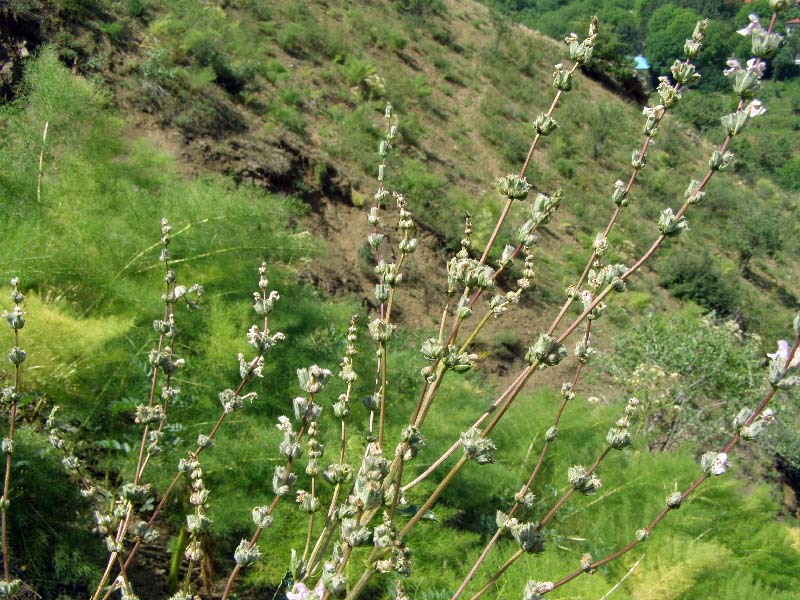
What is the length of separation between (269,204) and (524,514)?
271 centimetres

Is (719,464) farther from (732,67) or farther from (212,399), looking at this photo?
(212,399)

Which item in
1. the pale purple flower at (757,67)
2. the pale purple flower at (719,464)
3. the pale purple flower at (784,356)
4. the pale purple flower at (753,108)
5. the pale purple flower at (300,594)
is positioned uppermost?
the pale purple flower at (757,67)

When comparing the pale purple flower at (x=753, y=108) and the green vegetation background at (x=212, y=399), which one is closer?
the pale purple flower at (x=753, y=108)

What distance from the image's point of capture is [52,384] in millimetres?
2766

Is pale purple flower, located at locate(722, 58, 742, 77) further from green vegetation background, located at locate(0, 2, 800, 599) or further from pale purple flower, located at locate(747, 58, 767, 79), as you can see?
green vegetation background, located at locate(0, 2, 800, 599)

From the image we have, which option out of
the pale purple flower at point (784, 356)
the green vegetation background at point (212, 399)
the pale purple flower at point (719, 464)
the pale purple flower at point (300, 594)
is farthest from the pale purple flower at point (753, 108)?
the green vegetation background at point (212, 399)

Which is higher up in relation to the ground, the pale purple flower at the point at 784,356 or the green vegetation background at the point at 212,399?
the pale purple flower at the point at 784,356

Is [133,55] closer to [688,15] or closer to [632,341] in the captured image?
[632,341]

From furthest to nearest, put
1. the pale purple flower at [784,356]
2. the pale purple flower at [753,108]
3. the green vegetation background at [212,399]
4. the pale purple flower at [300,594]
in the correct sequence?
the green vegetation background at [212,399] < the pale purple flower at [753,108] < the pale purple flower at [784,356] < the pale purple flower at [300,594]

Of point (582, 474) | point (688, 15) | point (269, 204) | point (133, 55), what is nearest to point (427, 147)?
point (133, 55)

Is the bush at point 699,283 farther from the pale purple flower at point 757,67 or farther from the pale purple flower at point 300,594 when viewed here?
the pale purple flower at point 300,594

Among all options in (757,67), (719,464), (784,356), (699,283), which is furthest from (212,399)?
(699,283)

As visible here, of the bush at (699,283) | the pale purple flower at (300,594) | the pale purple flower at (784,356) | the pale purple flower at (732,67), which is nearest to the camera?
the pale purple flower at (300,594)

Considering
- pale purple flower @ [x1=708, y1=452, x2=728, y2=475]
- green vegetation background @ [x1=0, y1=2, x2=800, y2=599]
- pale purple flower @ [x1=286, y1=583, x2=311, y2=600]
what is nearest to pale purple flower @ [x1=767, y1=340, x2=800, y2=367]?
pale purple flower @ [x1=708, y1=452, x2=728, y2=475]
